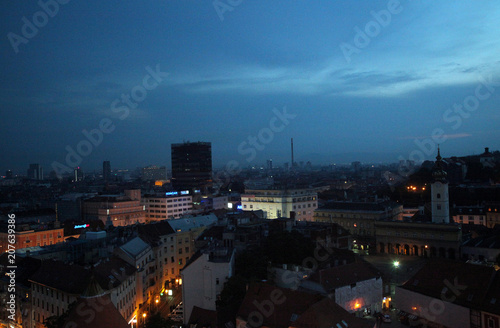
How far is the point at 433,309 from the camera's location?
86.6 feet

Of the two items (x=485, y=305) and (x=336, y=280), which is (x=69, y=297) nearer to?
(x=336, y=280)

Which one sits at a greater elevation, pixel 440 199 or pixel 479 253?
pixel 440 199

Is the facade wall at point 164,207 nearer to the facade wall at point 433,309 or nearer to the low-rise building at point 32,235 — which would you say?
the low-rise building at point 32,235

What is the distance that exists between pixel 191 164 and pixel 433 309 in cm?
12860

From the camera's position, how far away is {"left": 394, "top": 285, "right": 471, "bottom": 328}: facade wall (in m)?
24.7

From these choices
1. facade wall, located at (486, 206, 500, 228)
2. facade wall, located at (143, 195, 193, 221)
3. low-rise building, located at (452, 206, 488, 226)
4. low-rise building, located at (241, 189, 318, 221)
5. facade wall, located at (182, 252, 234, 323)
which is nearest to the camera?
facade wall, located at (182, 252, 234, 323)

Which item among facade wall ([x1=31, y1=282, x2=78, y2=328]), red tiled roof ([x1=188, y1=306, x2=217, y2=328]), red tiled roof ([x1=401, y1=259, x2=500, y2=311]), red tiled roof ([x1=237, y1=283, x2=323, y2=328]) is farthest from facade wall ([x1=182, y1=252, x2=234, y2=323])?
red tiled roof ([x1=401, y1=259, x2=500, y2=311])

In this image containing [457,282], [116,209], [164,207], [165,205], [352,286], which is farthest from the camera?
[164,207]

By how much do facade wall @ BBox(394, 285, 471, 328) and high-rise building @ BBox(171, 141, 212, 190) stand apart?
403ft

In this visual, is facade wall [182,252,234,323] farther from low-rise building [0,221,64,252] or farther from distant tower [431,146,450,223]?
low-rise building [0,221,64,252]

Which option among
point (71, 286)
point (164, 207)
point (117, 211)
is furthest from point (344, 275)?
point (164, 207)

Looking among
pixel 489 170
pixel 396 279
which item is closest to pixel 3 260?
pixel 396 279

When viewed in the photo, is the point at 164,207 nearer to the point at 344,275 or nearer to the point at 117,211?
the point at 117,211

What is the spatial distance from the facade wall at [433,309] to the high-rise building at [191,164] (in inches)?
4840
